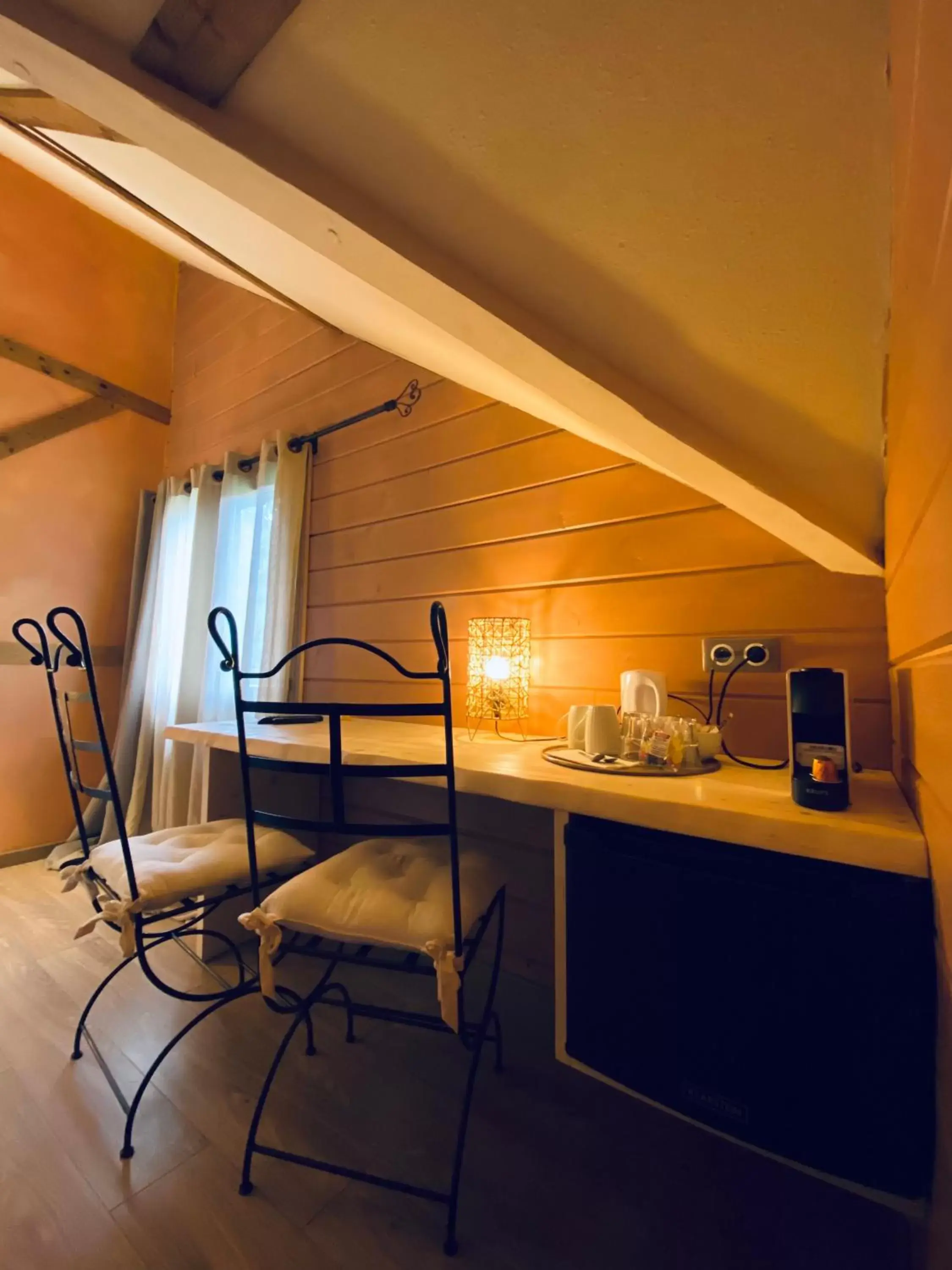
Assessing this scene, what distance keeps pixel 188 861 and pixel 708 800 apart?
117cm

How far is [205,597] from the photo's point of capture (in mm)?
2785

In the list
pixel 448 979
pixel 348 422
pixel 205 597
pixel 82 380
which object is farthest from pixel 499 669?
pixel 82 380

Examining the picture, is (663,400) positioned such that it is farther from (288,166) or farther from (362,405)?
(362,405)

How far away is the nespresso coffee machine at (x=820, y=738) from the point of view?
0.78m

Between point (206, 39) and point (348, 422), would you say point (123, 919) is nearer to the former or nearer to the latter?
point (206, 39)

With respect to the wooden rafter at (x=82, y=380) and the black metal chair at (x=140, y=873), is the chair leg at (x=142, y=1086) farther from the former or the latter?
the wooden rafter at (x=82, y=380)

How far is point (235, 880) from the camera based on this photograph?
130 centimetres

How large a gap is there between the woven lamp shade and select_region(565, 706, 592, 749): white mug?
341mm

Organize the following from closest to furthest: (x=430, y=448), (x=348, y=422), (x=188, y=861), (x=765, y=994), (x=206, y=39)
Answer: (x=206, y=39) → (x=765, y=994) → (x=188, y=861) → (x=430, y=448) → (x=348, y=422)

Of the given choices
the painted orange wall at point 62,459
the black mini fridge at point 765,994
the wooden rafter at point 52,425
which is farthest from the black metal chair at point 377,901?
the wooden rafter at point 52,425

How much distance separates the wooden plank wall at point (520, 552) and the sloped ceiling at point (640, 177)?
468 millimetres

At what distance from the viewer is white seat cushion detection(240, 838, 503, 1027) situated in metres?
0.97

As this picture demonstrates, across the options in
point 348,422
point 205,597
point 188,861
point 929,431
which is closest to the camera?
point 929,431

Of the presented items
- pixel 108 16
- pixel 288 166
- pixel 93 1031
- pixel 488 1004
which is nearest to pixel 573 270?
pixel 288 166
